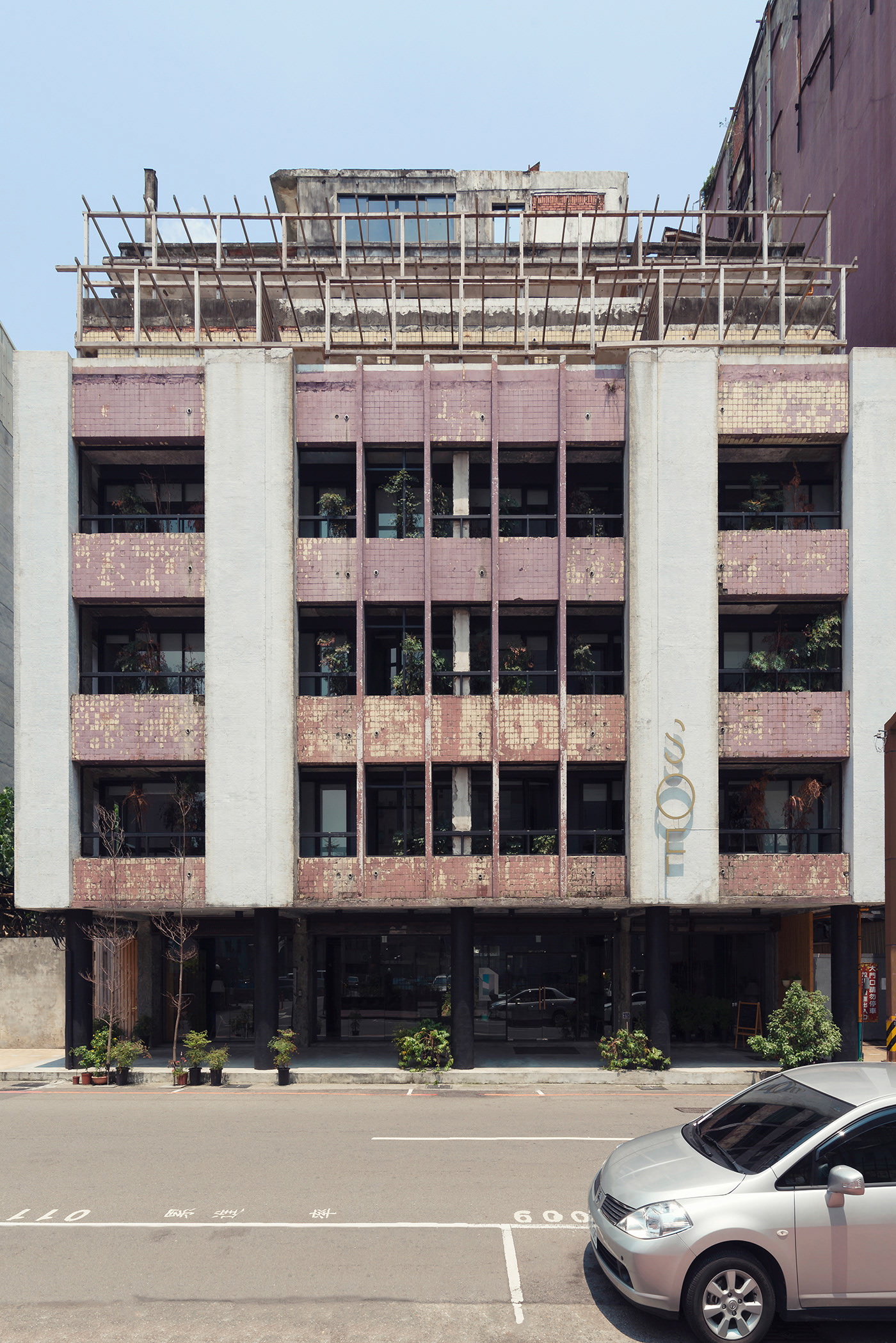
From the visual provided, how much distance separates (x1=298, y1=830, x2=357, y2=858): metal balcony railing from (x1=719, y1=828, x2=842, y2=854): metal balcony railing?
8947 millimetres

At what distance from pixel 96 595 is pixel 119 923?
28.1 ft

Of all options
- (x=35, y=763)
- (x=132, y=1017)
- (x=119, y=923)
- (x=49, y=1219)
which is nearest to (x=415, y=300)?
(x=35, y=763)

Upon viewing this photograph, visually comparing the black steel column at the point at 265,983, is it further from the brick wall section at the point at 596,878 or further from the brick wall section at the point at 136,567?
the brick wall section at the point at 136,567

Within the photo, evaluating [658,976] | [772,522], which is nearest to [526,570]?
[772,522]

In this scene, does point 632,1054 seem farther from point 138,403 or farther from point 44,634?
point 138,403

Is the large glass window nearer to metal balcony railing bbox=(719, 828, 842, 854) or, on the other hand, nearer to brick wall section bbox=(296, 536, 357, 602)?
brick wall section bbox=(296, 536, 357, 602)

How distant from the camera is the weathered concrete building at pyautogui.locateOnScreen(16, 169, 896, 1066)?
22.8 meters

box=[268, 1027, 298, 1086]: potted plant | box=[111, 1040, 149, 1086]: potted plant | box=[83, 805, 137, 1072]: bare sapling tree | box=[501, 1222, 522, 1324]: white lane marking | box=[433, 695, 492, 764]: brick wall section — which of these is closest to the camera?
box=[501, 1222, 522, 1324]: white lane marking

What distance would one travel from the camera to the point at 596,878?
22797 mm

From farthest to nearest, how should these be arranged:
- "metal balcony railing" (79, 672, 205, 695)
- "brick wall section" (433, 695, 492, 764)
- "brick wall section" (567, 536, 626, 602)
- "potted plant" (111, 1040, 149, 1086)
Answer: "metal balcony railing" (79, 672, 205, 695) → "brick wall section" (567, 536, 626, 602) → "brick wall section" (433, 695, 492, 764) → "potted plant" (111, 1040, 149, 1086)

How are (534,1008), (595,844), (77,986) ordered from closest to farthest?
(77,986), (595,844), (534,1008)

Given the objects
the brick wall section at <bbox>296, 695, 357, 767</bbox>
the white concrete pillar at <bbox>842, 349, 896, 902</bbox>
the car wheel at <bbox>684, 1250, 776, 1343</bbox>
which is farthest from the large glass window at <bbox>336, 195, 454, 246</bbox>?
the car wheel at <bbox>684, 1250, 776, 1343</bbox>

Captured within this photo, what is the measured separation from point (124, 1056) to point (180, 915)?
3.19m

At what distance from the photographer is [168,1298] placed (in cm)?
964
